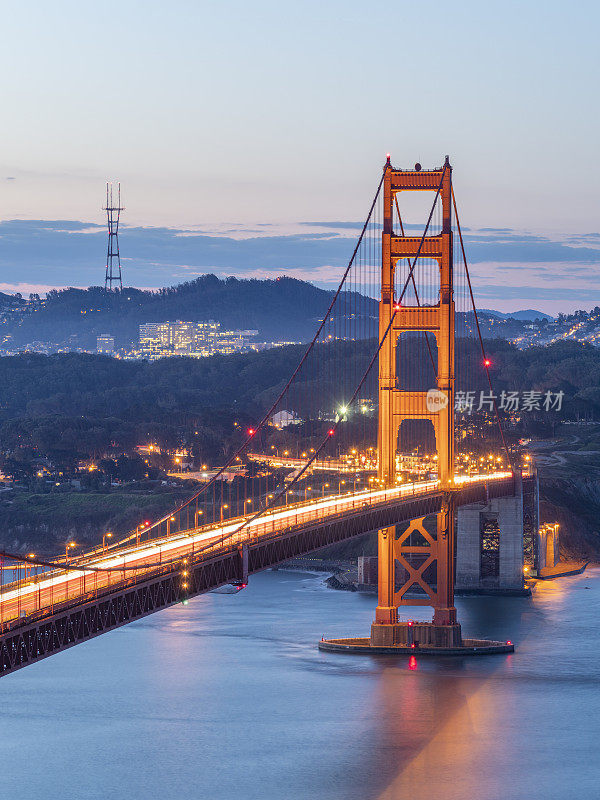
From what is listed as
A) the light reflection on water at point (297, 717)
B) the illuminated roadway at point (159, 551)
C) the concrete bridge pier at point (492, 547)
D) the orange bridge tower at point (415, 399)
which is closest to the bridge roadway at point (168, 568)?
the illuminated roadway at point (159, 551)

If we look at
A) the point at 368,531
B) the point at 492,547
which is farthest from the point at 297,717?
the point at 492,547

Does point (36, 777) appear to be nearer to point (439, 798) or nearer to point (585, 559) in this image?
point (439, 798)

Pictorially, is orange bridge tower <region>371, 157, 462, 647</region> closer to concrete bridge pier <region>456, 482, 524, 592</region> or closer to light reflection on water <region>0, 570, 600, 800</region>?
light reflection on water <region>0, 570, 600, 800</region>

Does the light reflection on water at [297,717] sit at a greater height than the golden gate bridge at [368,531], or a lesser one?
lesser

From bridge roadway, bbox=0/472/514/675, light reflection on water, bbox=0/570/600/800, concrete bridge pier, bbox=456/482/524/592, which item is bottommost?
light reflection on water, bbox=0/570/600/800

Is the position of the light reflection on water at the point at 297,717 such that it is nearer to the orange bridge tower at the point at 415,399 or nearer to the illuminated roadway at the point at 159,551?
the orange bridge tower at the point at 415,399

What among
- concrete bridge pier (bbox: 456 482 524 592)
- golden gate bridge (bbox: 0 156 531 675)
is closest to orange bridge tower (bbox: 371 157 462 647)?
golden gate bridge (bbox: 0 156 531 675)

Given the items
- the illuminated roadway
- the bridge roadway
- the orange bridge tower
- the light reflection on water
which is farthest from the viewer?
the orange bridge tower
